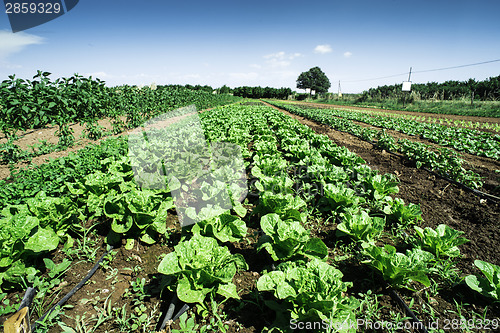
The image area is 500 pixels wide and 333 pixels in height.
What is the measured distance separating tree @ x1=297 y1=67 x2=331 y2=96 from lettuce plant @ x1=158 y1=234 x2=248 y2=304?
311ft

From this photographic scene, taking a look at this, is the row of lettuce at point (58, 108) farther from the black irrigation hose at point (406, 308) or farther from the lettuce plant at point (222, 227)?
the black irrigation hose at point (406, 308)

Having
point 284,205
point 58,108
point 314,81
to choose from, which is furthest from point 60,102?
point 314,81

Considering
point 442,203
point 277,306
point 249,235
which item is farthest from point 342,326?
point 442,203

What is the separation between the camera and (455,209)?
415 centimetres

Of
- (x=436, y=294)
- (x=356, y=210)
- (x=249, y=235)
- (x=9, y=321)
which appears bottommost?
(x=436, y=294)

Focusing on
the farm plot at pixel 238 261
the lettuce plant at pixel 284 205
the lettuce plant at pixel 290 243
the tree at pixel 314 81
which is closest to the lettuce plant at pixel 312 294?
the farm plot at pixel 238 261

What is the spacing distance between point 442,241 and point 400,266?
3.14 ft

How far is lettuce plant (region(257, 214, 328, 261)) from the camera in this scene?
95.1 inches

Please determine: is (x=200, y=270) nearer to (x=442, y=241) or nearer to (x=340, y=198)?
(x=340, y=198)

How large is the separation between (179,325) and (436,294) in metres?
2.61

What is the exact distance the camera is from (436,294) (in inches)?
93.5

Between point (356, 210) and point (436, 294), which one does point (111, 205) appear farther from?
point (436, 294)

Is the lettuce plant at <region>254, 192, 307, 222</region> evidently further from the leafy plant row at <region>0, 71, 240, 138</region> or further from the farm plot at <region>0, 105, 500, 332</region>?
the leafy plant row at <region>0, 71, 240, 138</region>

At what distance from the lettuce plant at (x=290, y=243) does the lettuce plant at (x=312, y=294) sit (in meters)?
0.36
